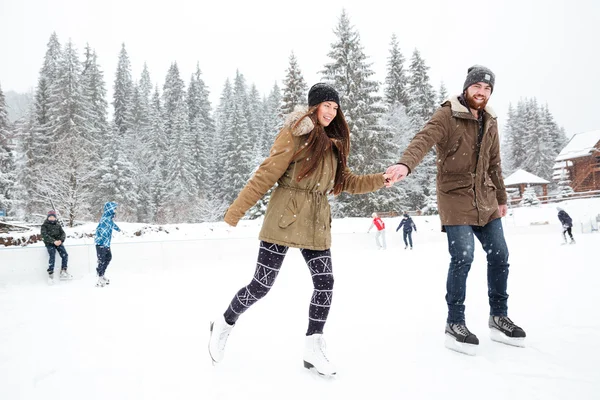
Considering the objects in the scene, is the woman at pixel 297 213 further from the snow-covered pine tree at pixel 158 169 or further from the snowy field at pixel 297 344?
the snow-covered pine tree at pixel 158 169

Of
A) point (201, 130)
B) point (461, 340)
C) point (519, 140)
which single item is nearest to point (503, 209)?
point (461, 340)

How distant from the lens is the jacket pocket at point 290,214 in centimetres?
247

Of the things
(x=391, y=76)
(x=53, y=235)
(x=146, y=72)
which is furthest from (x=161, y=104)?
(x=53, y=235)

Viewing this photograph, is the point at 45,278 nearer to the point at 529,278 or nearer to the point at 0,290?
the point at 0,290

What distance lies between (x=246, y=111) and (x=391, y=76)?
19.6 meters

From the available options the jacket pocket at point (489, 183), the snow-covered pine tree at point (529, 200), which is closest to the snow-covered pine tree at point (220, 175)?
the snow-covered pine tree at point (529, 200)

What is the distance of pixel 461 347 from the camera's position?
8.71 feet

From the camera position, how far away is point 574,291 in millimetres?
4492

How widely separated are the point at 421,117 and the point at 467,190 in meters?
33.0

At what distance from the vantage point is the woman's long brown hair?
254 centimetres

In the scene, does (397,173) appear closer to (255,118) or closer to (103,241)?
(103,241)

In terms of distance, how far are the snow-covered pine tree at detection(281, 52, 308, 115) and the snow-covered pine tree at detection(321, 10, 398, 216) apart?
86.9 inches

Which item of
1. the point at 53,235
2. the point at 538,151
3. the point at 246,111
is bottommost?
the point at 53,235

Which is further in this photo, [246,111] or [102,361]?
[246,111]
